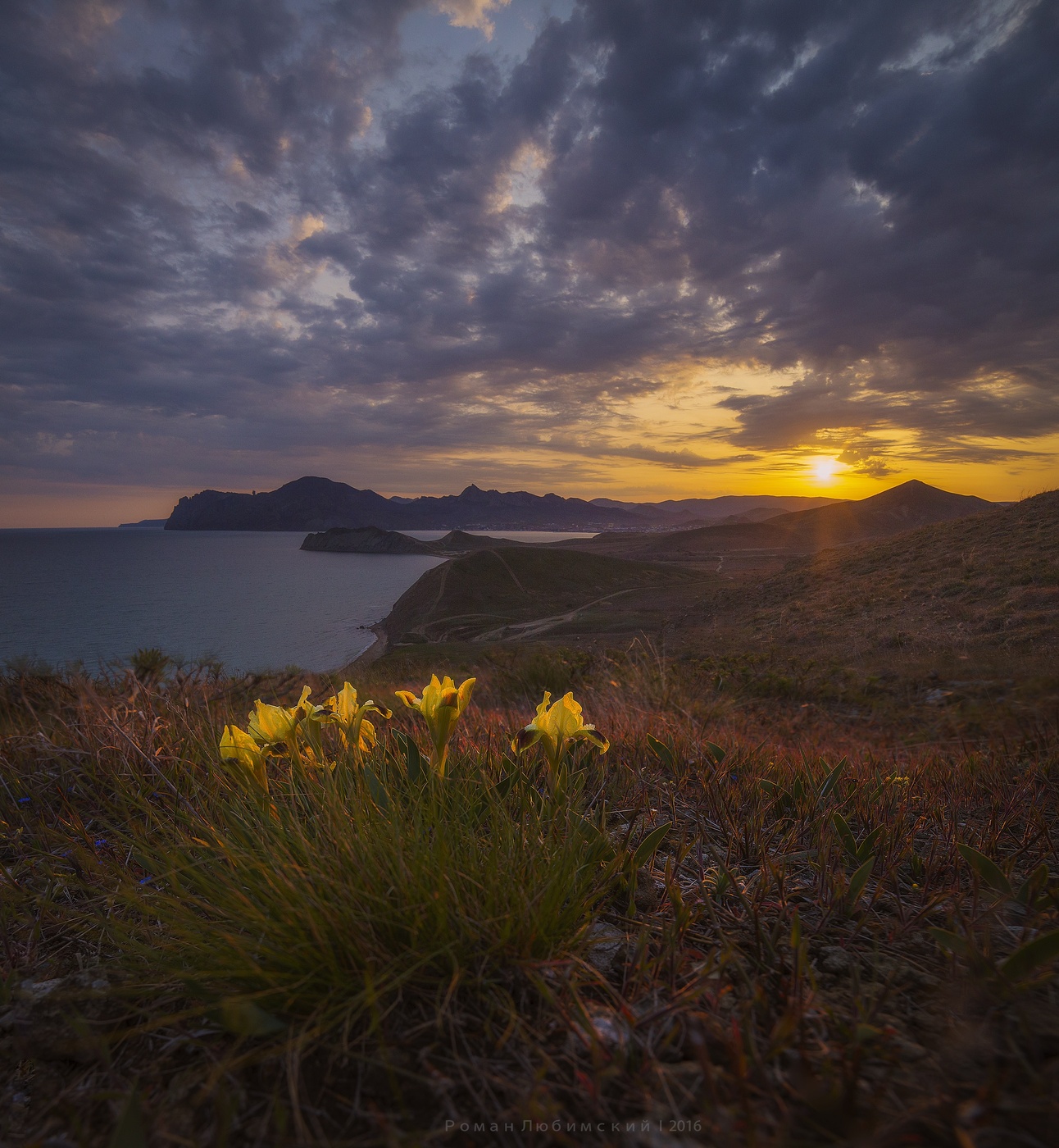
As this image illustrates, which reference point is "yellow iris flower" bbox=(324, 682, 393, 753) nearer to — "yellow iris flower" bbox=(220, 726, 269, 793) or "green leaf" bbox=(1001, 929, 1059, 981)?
"yellow iris flower" bbox=(220, 726, 269, 793)

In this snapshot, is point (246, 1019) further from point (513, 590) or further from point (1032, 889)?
point (513, 590)

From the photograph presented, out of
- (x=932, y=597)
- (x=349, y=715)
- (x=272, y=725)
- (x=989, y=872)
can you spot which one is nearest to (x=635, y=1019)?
(x=989, y=872)

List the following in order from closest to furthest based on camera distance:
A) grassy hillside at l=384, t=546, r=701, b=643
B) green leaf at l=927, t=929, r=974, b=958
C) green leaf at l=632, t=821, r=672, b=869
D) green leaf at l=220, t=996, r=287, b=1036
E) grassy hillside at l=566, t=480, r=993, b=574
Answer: green leaf at l=220, t=996, r=287, b=1036, green leaf at l=927, t=929, r=974, b=958, green leaf at l=632, t=821, r=672, b=869, grassy hillside at l=384, t=546, r=701, b=643, grassy hillside at l=566, t=480, r=993, b=574

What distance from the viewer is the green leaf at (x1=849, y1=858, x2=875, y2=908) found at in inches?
70.6

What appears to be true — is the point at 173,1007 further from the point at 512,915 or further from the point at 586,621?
the point at 586,621

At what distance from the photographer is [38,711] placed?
5.68 metres

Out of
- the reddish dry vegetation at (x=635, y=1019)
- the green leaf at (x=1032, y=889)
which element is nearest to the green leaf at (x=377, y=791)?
the reddish dry vegetation at (x=635, y=1019)

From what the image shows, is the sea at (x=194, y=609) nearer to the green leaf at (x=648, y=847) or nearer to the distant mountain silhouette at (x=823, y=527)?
the green leaf at (x=648, y=847)

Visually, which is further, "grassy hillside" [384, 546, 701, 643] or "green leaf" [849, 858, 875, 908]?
"grassy hillside" [384, 546, 701, 643]

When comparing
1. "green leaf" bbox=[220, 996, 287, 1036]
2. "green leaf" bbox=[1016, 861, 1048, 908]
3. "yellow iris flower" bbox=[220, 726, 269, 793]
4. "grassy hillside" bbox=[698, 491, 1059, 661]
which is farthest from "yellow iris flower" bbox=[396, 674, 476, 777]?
"grassy hillside" bbox=[698, 491, 1059, 661]

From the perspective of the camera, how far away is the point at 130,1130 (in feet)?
3.29

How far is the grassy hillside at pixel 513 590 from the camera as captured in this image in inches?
2149

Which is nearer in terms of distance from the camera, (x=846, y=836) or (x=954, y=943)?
(x=954, y=943)

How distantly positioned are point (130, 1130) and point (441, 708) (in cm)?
135
